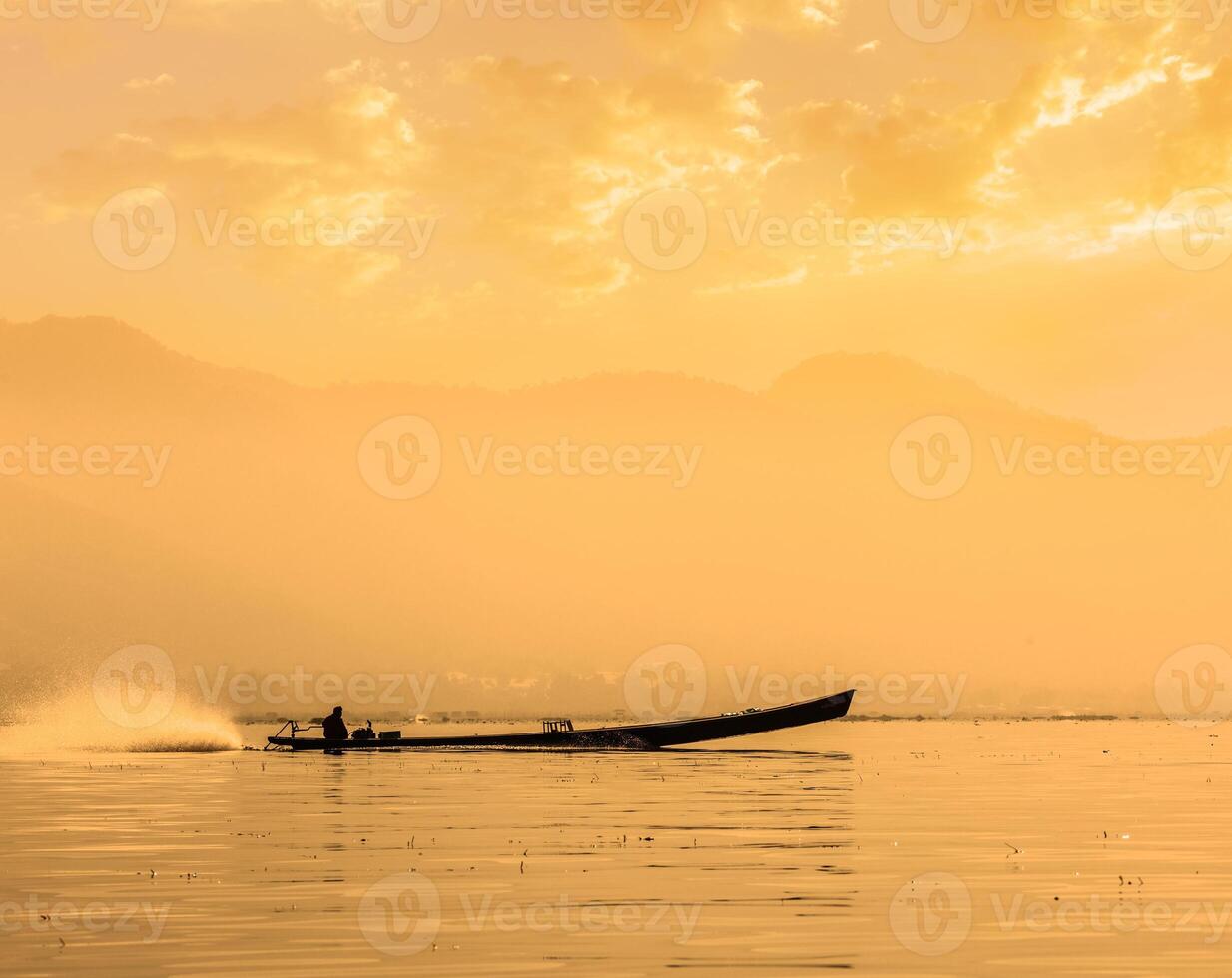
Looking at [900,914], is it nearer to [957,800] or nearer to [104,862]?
[104,862]

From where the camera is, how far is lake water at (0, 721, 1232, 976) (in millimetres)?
17531

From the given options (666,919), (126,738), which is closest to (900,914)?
(666,919)

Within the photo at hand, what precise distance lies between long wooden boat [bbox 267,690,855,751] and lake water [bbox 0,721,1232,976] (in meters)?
20.9

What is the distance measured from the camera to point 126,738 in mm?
98625

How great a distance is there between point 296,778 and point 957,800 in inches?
923

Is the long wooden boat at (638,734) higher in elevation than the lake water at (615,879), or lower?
higher
